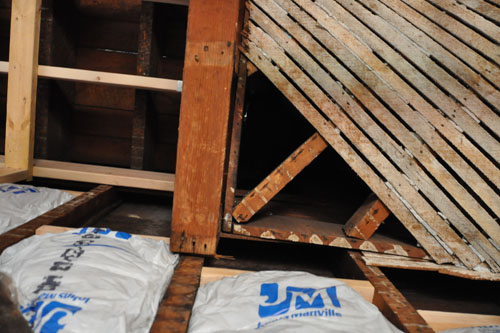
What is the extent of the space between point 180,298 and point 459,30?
1822 millimetres

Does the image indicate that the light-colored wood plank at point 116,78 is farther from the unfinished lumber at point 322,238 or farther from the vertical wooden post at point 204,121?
the unfinished lumber at point 322,238

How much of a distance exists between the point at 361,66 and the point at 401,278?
1370mm

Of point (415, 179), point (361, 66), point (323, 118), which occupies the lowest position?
point (415, 179)

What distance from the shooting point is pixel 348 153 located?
5.67 ft

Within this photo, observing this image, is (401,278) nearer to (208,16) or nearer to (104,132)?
(208,16)

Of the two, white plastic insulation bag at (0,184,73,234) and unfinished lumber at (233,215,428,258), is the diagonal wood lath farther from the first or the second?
white plastic insulation bag at (0,184,73,234)

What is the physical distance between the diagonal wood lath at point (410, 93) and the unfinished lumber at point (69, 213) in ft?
4.41

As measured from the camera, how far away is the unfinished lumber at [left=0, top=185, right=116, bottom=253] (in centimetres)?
149

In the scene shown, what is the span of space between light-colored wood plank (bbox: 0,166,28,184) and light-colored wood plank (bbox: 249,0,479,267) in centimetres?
193

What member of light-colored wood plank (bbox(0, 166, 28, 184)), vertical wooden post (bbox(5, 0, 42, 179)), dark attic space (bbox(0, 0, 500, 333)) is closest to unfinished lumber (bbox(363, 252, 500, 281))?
dark attic space (bbox(0, 0, 500, 333))

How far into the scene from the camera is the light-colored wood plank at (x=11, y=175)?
2.23 m

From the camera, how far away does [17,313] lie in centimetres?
94

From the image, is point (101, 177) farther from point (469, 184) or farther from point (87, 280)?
point (469, 184)

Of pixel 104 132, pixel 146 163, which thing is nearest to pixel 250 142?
pixel 146 163
